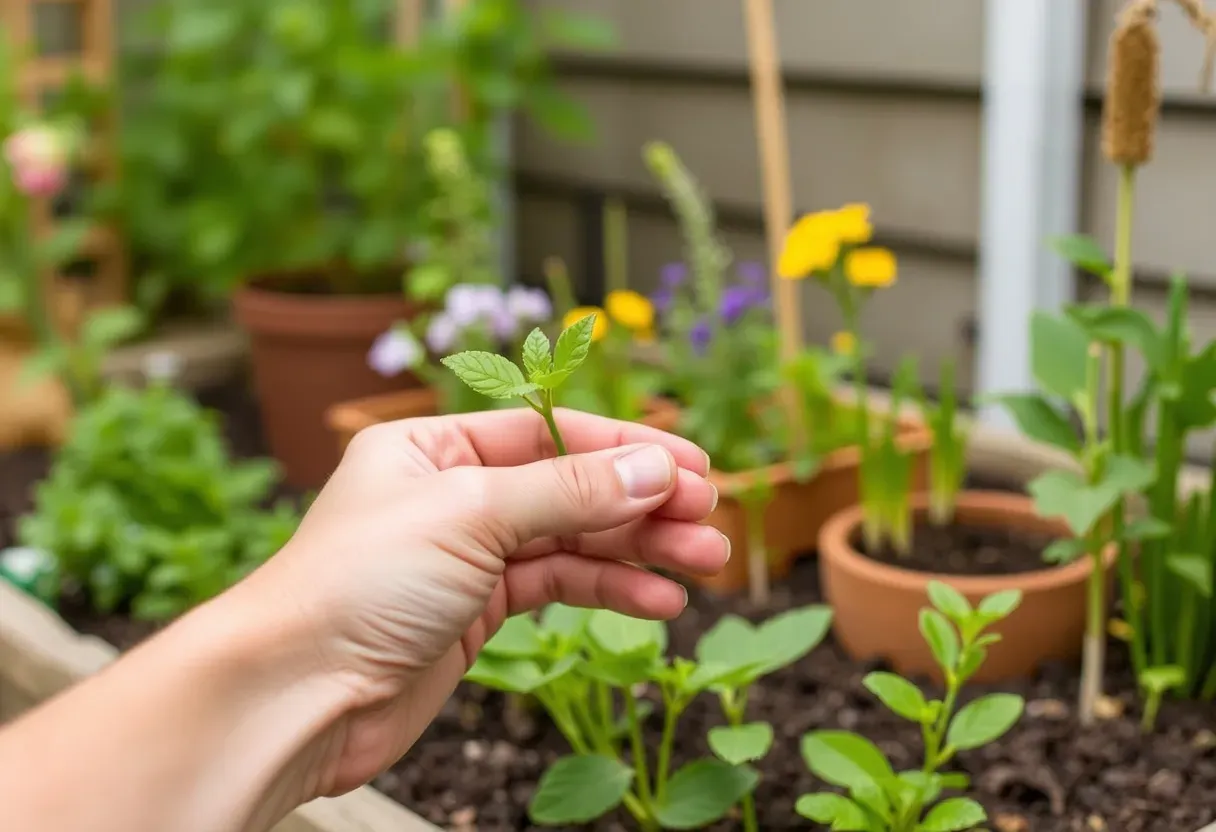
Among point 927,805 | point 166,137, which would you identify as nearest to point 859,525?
point 927,805

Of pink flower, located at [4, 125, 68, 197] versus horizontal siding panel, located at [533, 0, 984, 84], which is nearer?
horizontal siding panel, located at [533, 0, 984, 84]

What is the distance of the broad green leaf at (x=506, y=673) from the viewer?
1.12 m

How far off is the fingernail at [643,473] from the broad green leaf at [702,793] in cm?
37

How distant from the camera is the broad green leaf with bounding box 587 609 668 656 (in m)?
1.14

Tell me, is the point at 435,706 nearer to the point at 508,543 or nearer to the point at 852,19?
the point at 508,543

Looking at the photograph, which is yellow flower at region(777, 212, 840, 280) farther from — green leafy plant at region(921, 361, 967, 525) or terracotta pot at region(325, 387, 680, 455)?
terracotta pot at region(325, 387, 680, 455)

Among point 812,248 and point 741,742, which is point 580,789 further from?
point 812,248

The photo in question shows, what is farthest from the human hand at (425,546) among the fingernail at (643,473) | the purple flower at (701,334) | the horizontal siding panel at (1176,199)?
the horizontal siding panel at (1176,199)

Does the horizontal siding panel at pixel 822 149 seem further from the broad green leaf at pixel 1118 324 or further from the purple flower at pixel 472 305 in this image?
the broad green leaf at pixel 1118 324

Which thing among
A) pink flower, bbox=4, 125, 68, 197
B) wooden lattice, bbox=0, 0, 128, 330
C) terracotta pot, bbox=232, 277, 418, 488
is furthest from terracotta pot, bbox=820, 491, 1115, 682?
wooden lattice, bbox=0, 0, 128, 330

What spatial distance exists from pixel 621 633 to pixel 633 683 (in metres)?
0.04

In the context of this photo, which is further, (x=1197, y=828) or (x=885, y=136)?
(x=885, y=136)

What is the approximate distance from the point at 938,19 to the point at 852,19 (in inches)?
6.9

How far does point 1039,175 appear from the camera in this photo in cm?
194
